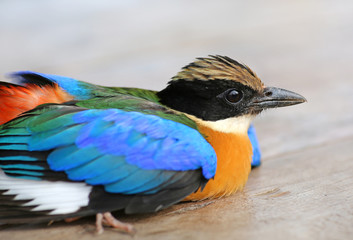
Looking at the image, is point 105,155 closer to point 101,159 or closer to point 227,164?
point 101,159

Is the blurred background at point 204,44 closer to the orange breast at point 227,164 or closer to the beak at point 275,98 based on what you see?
the beak at point 275,98

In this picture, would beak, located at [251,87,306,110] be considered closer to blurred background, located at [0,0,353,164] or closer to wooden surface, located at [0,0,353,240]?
wooden surface, located at [0,0,353,240]

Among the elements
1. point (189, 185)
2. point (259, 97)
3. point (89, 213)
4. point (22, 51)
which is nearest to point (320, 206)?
point (189, 185)

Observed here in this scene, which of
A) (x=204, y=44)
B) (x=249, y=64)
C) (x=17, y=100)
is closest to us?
(x=17, y=100)

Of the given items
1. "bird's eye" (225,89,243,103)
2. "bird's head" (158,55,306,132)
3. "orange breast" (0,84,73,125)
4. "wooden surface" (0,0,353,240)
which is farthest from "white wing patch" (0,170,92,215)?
"bird's eye" (225,89,243,103)

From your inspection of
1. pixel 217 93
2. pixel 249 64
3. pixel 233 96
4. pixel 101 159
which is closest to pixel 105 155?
pixel 101 159
